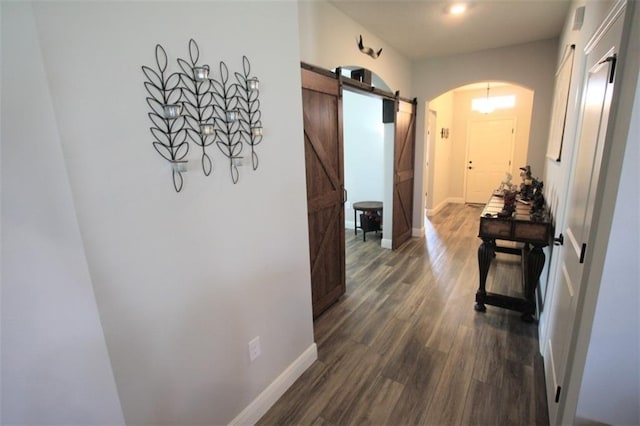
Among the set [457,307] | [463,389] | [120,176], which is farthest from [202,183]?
[457,307]

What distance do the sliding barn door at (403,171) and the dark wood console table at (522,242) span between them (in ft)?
5.16

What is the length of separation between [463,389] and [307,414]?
0.99 meters

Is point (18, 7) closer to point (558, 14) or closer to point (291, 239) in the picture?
point (291, 239)

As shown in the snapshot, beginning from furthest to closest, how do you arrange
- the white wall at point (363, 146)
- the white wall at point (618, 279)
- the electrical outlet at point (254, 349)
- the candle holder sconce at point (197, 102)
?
the white wall at point (363, 146) < the electrical outlet at point (254, 349) < the candle holder sconce at point (197, 102) < the white wall at point (618, 279)

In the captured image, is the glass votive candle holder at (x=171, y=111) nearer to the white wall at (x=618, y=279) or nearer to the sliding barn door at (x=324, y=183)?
the sliding barn door at (x=324, y=183)

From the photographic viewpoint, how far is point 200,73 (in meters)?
1.17

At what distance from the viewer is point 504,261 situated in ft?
12.6

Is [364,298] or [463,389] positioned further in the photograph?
[364,298]

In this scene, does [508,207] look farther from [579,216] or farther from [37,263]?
[37,263]

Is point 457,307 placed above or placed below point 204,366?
below

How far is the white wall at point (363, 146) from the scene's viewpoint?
508 centimetres

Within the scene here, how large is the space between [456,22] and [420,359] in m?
3.27

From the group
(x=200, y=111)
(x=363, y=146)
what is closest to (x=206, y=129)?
(x=200, y=111)

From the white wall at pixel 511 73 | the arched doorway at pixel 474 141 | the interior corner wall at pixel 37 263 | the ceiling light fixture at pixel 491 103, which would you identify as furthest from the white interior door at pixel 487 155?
the interior corner wall at pixel 37 263
